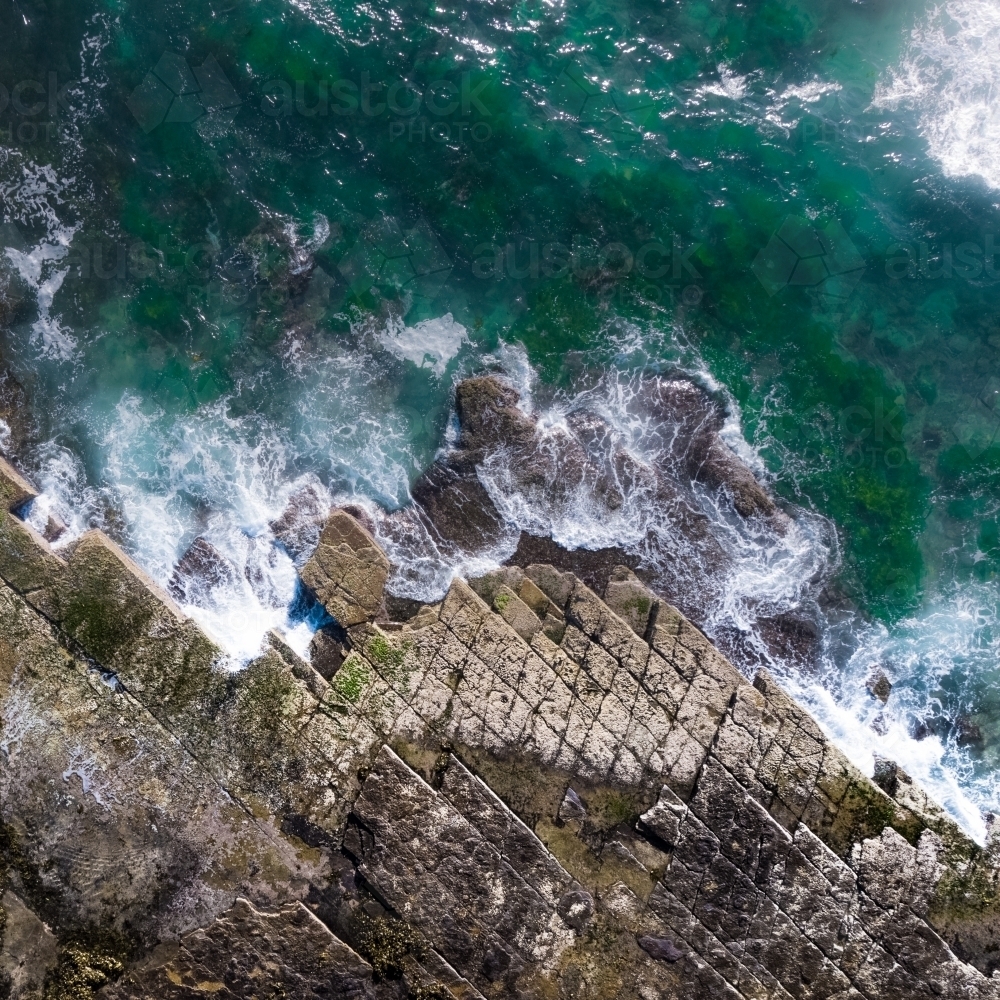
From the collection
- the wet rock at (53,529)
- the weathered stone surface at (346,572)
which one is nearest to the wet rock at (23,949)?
the wet rock at (53,529)

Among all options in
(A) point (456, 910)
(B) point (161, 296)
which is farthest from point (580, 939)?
(B) point (161, 296)

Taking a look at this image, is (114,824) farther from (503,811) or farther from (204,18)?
(204,18)

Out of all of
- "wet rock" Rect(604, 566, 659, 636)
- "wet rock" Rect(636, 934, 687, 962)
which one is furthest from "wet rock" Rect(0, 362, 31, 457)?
"wet rock" Rect(636, 934, 687, 962)

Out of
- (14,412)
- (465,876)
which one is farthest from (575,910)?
(14,412)

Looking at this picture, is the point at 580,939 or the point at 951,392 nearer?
the point at 580,939

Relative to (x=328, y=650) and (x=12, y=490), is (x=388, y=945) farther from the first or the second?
(x=12, y=490)

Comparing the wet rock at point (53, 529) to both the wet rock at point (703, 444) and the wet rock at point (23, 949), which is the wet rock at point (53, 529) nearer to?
the wet rock at point (23, 949)
